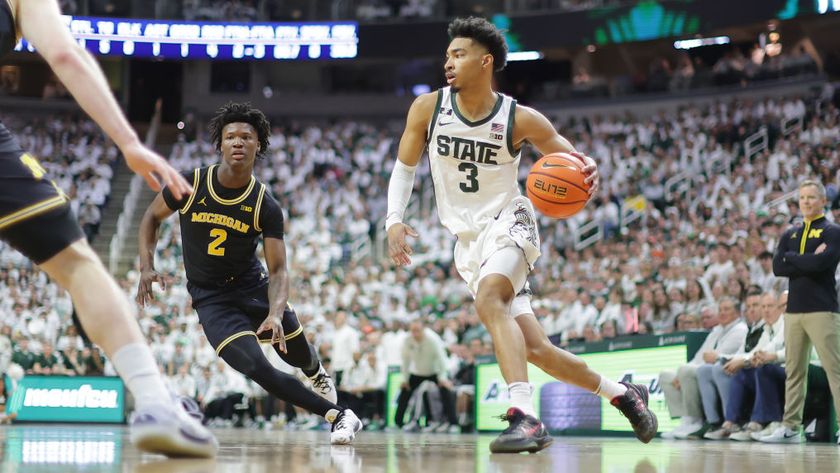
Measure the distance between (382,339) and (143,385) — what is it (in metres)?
13.2

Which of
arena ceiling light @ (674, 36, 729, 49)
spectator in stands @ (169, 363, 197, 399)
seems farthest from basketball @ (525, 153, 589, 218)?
arena ceiling light @ (674, 36, 729, 49)

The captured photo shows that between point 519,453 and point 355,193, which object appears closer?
point 519,453

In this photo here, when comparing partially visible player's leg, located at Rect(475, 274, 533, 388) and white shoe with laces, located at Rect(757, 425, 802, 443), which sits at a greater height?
partially visible player's leg, located at Rect(475, 274, 533, 388)

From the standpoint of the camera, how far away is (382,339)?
16.6m

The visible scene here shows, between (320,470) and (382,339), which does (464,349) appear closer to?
(382,339)

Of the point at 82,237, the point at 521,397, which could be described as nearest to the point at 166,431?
the point at 82,237

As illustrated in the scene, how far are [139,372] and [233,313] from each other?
317 centimetres

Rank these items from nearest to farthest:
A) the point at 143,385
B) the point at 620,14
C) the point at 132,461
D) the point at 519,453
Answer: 1. the point at 143,385
2. the point at 132,461
3. the point at 519,453
4. the point at 620,14

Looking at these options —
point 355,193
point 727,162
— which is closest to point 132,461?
point 727,162

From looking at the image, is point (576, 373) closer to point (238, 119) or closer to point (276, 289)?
point (276, 289)

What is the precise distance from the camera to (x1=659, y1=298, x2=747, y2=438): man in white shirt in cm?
988

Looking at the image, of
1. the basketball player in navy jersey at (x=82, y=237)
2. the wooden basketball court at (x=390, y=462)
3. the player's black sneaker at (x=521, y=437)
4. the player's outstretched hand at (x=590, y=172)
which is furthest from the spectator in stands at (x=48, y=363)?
the basketball player in navy jersey at (x=82, y=237)

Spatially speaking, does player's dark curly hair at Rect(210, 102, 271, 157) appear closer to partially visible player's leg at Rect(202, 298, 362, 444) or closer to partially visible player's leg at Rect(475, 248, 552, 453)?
partially visible player's leg at Rect(202, 298, 362, 444)

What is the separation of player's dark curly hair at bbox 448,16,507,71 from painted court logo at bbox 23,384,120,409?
12.1 metres
